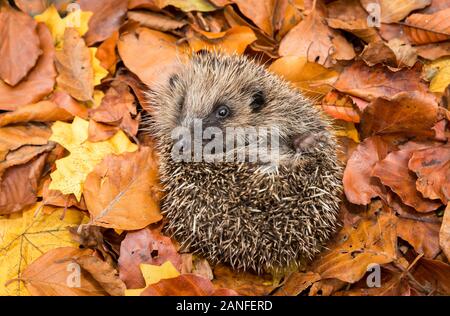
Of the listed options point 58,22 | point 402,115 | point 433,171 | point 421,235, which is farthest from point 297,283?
point 58,22

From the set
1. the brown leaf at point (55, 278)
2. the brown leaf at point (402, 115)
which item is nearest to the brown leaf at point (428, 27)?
the brown leaf at point (402, 115)

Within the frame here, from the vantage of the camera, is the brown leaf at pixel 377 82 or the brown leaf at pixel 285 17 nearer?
the brown leaf at pixel 377 82

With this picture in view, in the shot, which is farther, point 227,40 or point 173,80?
point 227,40

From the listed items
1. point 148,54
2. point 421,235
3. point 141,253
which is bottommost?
point 141,253

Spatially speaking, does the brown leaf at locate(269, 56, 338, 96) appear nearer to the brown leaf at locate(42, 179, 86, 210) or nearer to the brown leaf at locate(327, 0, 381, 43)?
the brown leaf at locate(327, 0, 381, 43)

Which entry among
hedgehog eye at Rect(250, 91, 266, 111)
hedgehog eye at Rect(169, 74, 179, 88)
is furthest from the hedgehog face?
hedgehog eye at Rect(169, 74, 179, 88)

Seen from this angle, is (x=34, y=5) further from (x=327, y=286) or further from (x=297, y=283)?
(x=327, y=286)

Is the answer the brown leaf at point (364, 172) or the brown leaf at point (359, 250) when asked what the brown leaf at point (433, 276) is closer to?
the brown leaf at point (359, 250)
